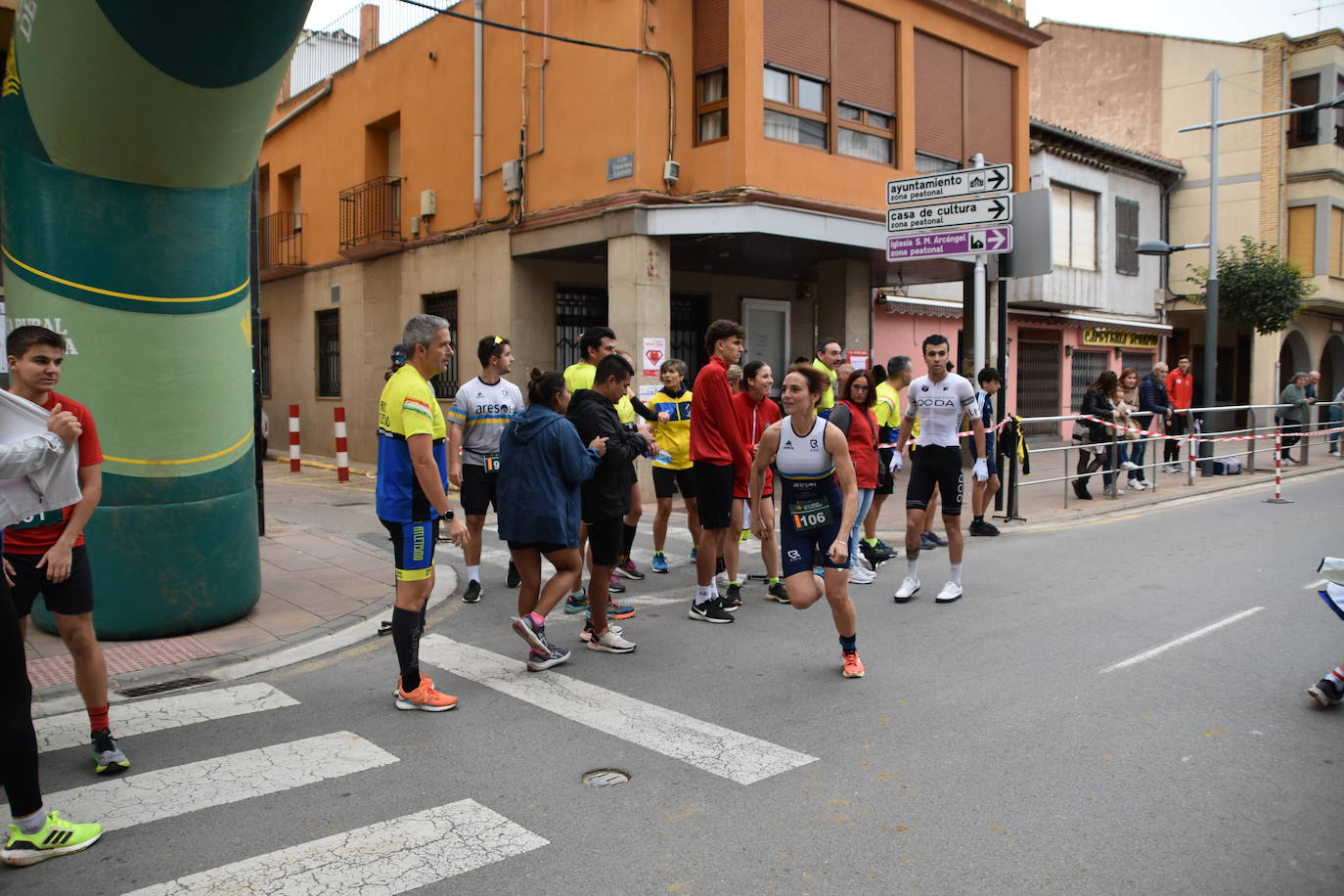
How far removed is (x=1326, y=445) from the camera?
842 inches

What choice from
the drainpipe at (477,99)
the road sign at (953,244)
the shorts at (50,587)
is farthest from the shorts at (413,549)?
the drainpipe at (477,99)

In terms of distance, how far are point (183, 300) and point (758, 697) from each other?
4.33 m

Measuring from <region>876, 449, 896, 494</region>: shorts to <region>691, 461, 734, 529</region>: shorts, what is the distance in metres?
2.63

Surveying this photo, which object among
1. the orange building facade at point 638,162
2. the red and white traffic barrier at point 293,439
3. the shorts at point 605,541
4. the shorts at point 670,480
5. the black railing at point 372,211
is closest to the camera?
the shorts at point 605,541

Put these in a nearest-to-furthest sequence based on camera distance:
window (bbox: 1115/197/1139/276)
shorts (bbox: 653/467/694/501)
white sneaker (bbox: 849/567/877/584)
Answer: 1. shorts (bbox: 653/467/694/501)
2. white sneaker (bbox: 849/567/877/584)
3. window (bbox: 1115/197/1139/276)

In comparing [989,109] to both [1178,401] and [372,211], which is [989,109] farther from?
[372,211]

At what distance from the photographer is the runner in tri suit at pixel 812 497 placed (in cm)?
554

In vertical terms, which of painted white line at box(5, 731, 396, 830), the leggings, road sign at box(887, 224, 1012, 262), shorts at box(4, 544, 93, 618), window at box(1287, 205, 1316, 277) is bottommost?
painted white line at box(5, 731, 396, 830)

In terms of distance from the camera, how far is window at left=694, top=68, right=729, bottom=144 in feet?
43.3

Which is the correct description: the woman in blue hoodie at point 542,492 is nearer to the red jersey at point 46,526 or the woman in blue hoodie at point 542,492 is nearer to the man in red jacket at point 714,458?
the man in red jacket at point 714,458

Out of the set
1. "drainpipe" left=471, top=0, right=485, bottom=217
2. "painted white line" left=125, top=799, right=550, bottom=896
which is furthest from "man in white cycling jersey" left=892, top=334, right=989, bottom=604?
"drainpipe" left=471, top=0, right=485, bottom=217

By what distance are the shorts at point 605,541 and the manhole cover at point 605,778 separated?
1994 mm

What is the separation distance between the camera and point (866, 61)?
578 inches

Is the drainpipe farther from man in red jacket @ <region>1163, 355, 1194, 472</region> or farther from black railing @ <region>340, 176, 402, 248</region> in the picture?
man in red jacket @ <region>1163, 355, 1194, 472</region>
